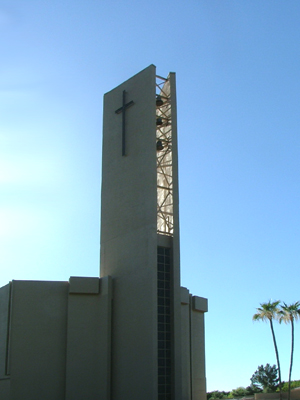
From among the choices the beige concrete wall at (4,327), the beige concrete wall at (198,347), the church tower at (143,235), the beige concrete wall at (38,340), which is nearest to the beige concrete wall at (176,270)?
the church tower at (143,235)

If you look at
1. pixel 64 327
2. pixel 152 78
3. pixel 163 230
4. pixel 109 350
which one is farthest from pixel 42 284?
pixel 152 78

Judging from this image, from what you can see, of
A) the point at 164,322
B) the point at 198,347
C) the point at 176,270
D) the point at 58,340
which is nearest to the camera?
the point at 164,322

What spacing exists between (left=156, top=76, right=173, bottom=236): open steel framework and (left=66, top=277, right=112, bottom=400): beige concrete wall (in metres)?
3.97

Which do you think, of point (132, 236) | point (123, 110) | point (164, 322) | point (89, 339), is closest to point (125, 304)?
point (164, 322)

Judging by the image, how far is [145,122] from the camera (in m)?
28.2

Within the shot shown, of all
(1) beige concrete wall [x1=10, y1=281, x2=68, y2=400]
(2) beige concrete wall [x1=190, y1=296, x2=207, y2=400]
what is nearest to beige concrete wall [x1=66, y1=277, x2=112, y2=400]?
(1) beige concrete wall [x1=10, y1=281, x2=68, y2=400]

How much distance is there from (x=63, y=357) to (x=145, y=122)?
1194 centimetres

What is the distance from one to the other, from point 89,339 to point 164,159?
951 centimetres

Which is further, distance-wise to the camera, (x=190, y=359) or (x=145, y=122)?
(x=190, y=359)

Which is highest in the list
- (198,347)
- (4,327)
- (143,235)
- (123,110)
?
(123,110)

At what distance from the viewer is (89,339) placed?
2745 centimetres

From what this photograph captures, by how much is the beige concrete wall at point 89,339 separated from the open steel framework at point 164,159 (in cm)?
397

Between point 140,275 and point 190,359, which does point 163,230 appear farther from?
point 190,359

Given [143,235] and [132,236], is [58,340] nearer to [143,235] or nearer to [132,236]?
[132,236]
